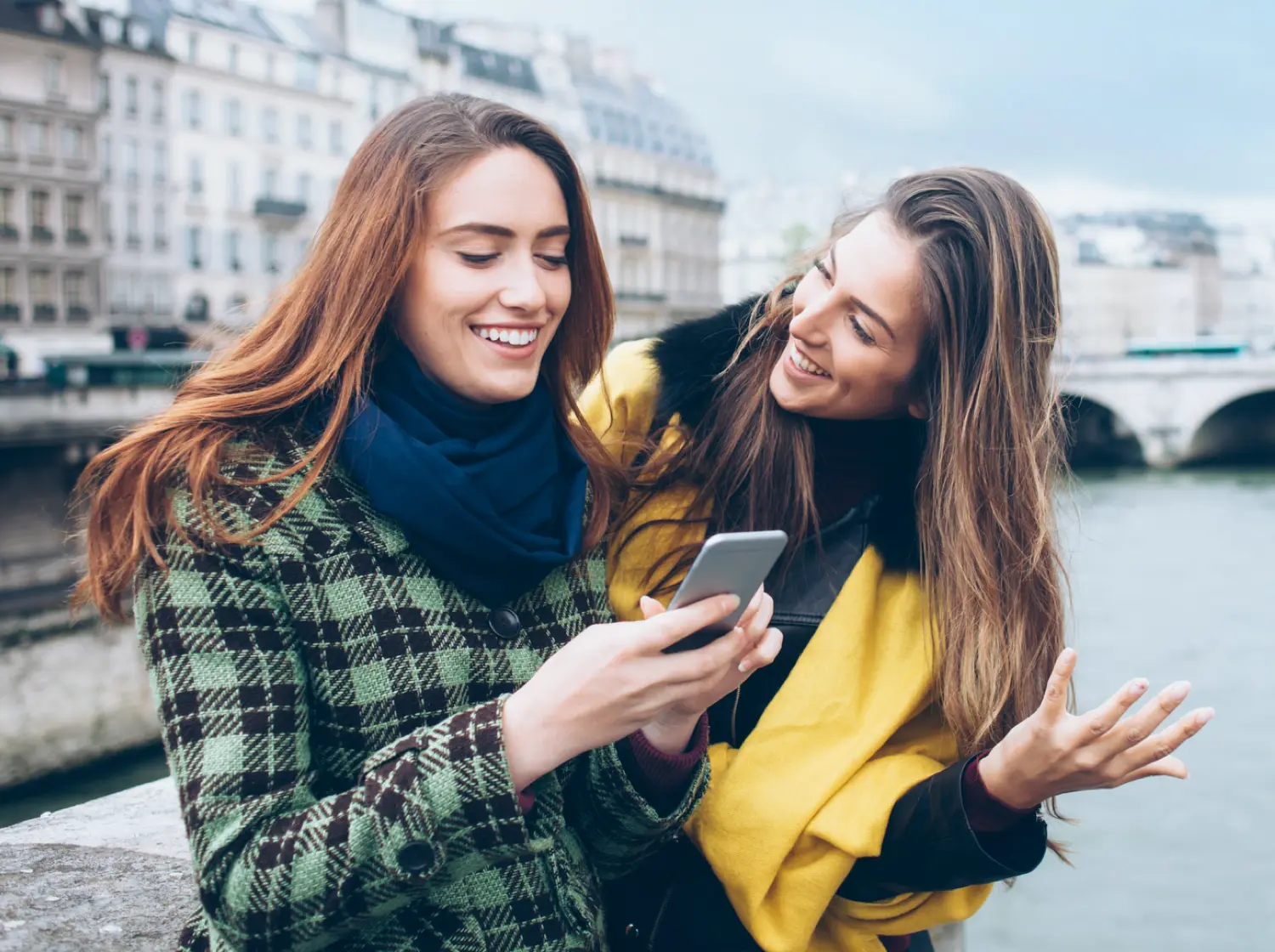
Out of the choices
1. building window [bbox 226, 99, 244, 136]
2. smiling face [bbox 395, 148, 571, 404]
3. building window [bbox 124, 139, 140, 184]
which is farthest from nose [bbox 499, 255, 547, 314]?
building window [bbox 226, 99, 244, 136]

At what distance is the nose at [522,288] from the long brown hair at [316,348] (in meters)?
0.09

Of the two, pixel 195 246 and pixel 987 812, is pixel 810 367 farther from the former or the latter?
pixel 195 246

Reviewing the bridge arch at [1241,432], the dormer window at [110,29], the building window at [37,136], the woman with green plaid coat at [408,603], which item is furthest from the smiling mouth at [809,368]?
the bridge arch at [1241,432]

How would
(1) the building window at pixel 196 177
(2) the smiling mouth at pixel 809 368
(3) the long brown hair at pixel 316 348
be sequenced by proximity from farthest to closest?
(1) the building window at pixel 196 177 → (2) the smiling mouth at pixel 809 368 → (3) the long brown hair at pixel 316 348

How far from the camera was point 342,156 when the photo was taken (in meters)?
26.5

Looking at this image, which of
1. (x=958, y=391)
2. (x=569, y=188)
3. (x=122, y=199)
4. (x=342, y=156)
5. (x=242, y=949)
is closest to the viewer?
(x=242, y=949)

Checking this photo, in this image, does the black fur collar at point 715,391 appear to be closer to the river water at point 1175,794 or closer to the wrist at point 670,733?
the wrist at point 670,733

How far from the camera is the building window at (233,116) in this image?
2433 centimetres

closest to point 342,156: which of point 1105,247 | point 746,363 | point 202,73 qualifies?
point 202,73

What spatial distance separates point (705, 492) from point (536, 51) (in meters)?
31.3

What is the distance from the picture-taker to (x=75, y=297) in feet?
73.9

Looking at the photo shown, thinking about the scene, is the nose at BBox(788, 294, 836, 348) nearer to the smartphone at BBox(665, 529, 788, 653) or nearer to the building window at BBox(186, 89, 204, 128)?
the smartphone at BBox(665, 529, 788, 653)

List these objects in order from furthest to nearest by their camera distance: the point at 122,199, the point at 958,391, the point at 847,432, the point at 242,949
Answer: the point at 122,199
the point at 847,432
the point at 958,391
the point at 242,949

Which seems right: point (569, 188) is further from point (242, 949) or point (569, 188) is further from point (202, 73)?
point (202, 73)
